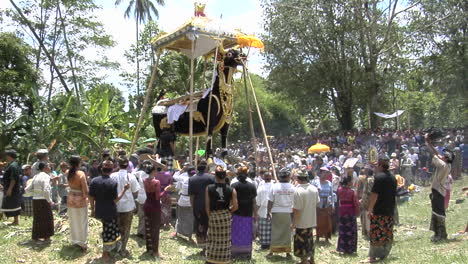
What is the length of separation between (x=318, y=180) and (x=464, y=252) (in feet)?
11.3

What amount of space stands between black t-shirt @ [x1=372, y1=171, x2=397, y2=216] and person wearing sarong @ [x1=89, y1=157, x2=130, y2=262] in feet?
12.7

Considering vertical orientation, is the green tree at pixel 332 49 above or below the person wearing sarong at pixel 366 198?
above

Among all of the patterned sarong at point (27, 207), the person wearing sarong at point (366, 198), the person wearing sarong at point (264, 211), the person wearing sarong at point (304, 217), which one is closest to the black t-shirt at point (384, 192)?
the person wearing sarong at point (304, 217)

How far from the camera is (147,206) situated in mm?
7617

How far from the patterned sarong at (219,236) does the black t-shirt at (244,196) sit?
673mm

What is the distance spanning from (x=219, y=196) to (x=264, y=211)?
2031 mm

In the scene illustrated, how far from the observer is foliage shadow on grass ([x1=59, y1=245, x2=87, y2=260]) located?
764cm

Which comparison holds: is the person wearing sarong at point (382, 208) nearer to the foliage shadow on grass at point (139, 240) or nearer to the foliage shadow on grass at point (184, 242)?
the foliage shadow on grass at point (184, 242)

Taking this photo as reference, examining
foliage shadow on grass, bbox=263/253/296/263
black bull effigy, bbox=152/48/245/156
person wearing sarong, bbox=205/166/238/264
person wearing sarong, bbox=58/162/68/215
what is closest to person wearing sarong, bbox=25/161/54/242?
person wearing sarong, bbox=58/162/68/215

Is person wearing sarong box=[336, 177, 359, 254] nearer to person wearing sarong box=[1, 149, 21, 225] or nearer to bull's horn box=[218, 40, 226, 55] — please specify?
bull's horn box=[218, 40, 226, 55]

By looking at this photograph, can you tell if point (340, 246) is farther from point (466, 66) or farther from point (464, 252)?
point (466, 66)

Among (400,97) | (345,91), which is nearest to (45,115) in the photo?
(345,91)

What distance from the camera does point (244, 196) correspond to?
7621 millimetres

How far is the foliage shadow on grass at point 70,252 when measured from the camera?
764cm
